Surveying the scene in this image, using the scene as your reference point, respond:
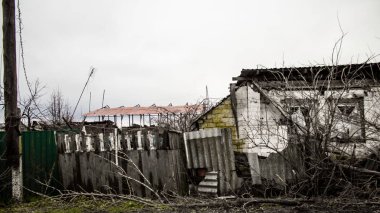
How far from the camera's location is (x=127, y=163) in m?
→ 7.35

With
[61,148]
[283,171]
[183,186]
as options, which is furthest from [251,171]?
[61,148]

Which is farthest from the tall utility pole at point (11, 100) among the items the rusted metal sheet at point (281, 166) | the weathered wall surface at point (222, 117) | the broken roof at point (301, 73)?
the broken roof at point (301, 73)

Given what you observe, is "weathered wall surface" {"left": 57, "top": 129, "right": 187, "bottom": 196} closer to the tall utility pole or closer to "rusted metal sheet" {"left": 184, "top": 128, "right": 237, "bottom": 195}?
"rusted metal sheet" {"left": 184, "top": 128, "right": 237, "bottom": 195}

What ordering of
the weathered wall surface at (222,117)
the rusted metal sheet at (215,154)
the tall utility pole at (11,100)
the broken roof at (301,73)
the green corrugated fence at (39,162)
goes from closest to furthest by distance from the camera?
1. the tall utility pole at (11,100)
2. the rusted metal sheet at (215,154)
3. the green corrugated fence at (39,162)
4. the broken roof at (301,73)
5. the weathered wall surface at (222,117)

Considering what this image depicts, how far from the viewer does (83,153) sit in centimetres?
Result: 761

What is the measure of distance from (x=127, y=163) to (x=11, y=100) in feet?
9.38

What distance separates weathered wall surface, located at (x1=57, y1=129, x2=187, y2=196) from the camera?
724 centimetres

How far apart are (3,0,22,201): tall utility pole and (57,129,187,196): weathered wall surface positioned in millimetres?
1034

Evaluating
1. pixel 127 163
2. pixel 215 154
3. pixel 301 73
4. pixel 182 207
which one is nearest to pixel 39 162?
pixel 127 163

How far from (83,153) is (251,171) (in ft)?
12.8

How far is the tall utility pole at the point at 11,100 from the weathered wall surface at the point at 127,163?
3.39ft

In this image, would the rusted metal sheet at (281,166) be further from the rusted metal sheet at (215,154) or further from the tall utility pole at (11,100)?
the tall utility pole at (11,100)

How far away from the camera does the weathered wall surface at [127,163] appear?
724cm

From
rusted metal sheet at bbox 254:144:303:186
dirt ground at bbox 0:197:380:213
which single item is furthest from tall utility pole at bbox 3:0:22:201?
rusted metal sheet at bbox 254:144:303:186
